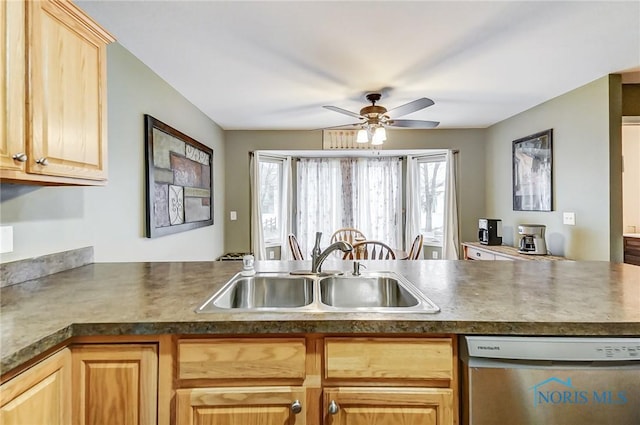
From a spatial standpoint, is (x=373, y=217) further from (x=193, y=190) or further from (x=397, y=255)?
(x=193, y=190)

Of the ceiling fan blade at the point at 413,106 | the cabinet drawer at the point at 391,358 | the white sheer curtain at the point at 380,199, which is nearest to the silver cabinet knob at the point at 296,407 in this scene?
the cabinet drawer at the point at 391,358

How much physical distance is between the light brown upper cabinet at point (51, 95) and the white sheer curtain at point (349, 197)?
3.42 m

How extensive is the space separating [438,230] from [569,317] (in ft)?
12.1

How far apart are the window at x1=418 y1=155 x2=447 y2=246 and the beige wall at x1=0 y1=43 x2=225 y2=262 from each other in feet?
11.1

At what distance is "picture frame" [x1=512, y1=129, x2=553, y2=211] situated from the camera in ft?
9.98

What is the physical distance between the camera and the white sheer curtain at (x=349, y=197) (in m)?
4.68

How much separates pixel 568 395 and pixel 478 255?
9.50ft

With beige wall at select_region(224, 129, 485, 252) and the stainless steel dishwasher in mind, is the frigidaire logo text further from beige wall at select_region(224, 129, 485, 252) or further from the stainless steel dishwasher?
beige wall at select_region(224, 129, 485, 252)

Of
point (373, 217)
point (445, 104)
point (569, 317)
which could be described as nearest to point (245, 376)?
point (569, 317)

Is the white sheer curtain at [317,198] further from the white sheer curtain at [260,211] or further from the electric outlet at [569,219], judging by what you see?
the electric outlet at [569,219]

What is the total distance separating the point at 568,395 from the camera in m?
0.90

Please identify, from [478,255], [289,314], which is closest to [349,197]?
[478,255]

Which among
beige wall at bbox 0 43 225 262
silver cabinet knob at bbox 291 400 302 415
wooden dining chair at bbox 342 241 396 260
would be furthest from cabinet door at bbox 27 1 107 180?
wooden dining chair at bbox 342 241 396 260

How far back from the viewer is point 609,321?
902 millimetres
